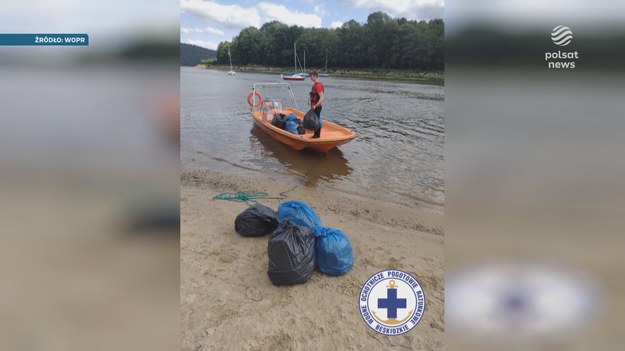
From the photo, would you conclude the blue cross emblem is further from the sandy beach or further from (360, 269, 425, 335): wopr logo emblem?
the sandy beach

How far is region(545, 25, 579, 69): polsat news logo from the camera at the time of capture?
1.63 m

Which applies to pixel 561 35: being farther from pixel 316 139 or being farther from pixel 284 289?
pixel 316 139

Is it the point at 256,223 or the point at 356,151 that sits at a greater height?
the point at 356,151

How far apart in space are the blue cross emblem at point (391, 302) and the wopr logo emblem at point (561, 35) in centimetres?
146

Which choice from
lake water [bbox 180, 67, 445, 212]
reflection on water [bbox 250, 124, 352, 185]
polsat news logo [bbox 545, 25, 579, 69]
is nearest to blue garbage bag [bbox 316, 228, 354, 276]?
lake water [bbox 180, 67, 445, 212]

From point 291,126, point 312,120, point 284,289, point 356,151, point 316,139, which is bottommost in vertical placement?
point 284,289

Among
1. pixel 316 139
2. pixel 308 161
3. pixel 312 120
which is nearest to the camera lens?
pixel 312 120

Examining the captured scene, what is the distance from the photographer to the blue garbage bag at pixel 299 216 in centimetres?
287

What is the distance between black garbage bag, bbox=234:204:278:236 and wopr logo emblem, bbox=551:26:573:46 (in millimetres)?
2504

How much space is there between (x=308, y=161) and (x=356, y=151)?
161cm

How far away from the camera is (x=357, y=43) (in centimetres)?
374

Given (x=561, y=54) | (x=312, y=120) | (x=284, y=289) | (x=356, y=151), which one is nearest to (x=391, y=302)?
(x=284, y=289)

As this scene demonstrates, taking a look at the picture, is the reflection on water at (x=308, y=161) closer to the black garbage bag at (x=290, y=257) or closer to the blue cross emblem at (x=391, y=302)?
the black garbage bag at (x=290, y=257)

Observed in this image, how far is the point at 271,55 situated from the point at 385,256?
3584 mm
